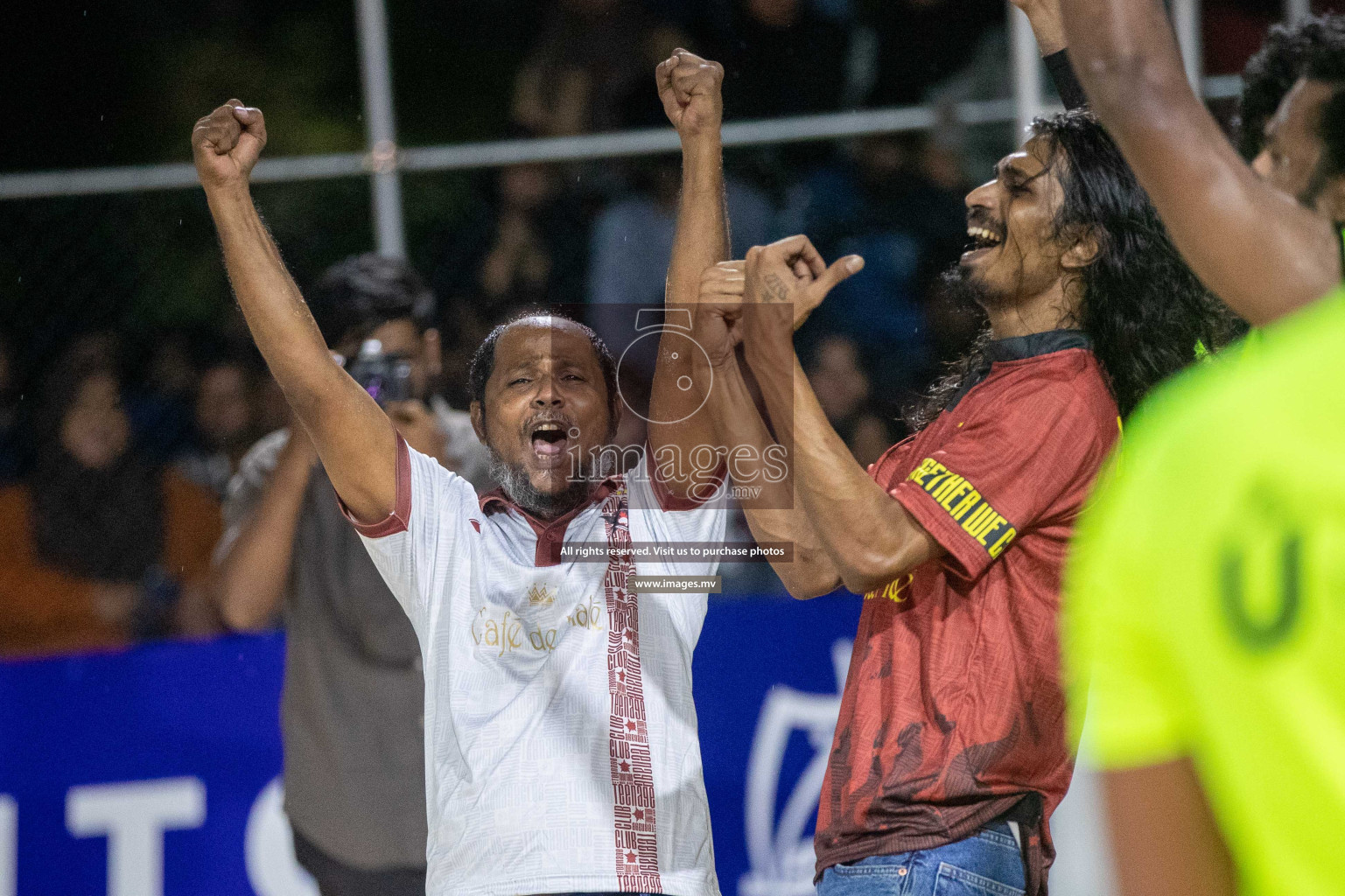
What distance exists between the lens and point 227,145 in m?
2.12

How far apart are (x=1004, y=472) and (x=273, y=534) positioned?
1860mm

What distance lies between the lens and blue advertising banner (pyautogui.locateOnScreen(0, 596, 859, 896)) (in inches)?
136

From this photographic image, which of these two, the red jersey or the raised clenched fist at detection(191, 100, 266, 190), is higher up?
the raised clenched fist at detection(191, 100, 266, 190)

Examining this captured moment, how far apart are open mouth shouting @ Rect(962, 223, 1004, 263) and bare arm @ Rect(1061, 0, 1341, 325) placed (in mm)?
935

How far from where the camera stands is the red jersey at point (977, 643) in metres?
1.94

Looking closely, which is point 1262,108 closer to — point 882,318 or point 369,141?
point 882,318

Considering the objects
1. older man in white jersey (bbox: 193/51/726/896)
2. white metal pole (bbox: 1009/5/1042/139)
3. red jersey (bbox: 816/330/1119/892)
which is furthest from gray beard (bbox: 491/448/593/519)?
white metal pole (bbox: 1009/5/1042/139)

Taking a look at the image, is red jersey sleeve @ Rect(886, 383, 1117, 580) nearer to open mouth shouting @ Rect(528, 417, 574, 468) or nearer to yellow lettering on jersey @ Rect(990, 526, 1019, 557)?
yellow lettering on jersey @ Rect(990, 526, 1019, 557)

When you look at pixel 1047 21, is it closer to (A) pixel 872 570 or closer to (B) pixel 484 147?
(A) pixel 872 570

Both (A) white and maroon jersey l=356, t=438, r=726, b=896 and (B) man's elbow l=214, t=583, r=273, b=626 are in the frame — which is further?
(B) man's elbow l=214, t=583, r=273, b=626

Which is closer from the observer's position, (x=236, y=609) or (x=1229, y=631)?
(x=1229, y=631)

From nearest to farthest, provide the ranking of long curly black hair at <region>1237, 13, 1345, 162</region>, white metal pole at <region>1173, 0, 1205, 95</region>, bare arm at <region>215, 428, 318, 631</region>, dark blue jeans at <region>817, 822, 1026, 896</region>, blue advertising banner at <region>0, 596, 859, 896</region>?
dark blue jeans at <region>817, 822, 1026, 896</region> < long curly black hair at <region>1237, 13, 1345, 162</region> < bare arm at <region>215, 428, 318, 631</region> < blue advertising banner at <region>0, 596, 859, 896</region> < white metal pole at <region>1173, 0, 1205, 95</region>

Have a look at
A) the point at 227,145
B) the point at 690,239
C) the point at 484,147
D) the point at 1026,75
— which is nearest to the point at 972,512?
the point at 690,239

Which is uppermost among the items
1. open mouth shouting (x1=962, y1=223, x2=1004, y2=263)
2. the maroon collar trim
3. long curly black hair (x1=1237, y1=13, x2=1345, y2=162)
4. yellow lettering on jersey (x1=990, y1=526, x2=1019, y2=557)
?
long curly black hair (x1=1237, y1=13, x2=1345, y2=162)
